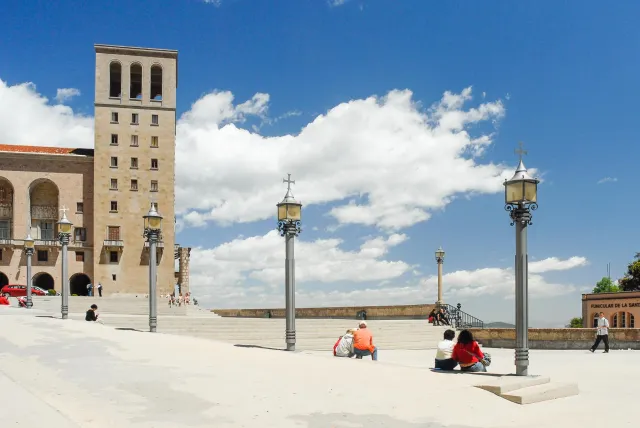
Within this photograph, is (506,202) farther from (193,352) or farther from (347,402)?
(193,352)

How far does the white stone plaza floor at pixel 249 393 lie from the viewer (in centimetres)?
878

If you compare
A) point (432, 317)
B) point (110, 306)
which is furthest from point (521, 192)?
point (110, 306)

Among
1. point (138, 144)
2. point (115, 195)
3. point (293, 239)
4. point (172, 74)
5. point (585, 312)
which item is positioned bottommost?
point (585, 312)

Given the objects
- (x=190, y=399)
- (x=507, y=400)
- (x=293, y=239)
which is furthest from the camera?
(x=293, y=239)

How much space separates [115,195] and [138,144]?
507 centimetres

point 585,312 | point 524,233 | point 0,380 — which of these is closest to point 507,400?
point 524,233

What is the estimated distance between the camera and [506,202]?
42.9ft

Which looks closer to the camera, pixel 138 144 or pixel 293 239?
pixel 293 239

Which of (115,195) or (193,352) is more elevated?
(115,195)

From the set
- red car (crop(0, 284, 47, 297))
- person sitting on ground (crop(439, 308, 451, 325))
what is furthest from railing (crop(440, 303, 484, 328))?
red car (crop(0, 284, 47, 297))

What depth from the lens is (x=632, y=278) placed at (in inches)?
2635

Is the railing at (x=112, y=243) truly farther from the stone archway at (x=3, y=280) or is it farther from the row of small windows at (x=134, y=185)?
the stone archway at (x=3, y=280)

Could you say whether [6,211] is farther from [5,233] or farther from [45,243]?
[45,243]

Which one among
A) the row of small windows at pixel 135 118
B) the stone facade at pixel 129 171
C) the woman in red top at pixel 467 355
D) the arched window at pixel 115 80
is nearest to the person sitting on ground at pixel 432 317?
the woman in red top at pixel 467 355
